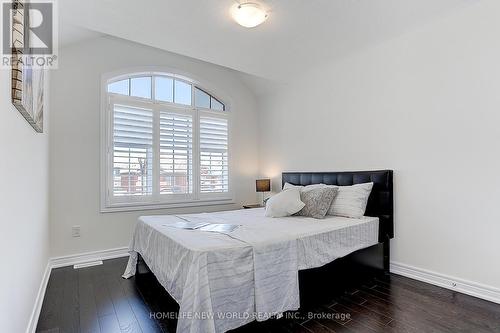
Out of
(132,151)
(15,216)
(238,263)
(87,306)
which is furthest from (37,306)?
(132,151)

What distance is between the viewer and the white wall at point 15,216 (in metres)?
1.19

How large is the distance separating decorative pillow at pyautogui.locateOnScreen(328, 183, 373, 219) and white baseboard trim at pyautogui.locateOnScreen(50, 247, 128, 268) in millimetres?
2910

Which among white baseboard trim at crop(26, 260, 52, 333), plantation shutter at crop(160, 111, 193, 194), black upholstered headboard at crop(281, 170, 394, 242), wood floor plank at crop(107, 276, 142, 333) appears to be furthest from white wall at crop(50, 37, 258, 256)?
black upholstered headboard at crop(281, 170, 394, 242)

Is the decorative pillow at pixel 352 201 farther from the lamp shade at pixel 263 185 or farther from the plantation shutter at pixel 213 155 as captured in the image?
the plantation shutter at pixel 213 155

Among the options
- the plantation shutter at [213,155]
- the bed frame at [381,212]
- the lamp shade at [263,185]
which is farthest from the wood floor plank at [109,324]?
the lamp shade at [263,185]

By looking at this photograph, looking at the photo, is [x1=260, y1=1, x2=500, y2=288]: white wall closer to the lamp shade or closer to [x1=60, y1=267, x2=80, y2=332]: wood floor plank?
the lamp shade

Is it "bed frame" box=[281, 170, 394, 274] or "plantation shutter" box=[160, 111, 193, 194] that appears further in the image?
"plantation shutter" box=[160, 111, 193, 194]

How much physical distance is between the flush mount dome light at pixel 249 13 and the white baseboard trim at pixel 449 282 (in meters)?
3.01

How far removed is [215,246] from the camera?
180 cm

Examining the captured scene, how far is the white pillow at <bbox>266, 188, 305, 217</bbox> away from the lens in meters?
3.04

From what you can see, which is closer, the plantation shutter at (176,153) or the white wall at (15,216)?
the white wall at (15,216)

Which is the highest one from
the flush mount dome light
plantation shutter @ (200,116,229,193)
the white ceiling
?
the white ceiling

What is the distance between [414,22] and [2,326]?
12.7 ft

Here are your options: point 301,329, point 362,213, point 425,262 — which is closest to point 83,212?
point 301,329
